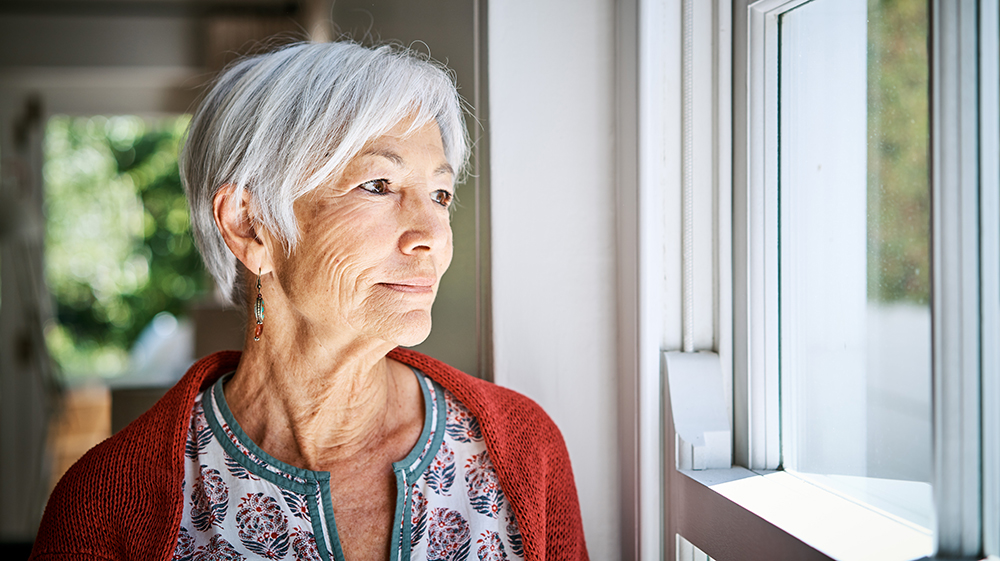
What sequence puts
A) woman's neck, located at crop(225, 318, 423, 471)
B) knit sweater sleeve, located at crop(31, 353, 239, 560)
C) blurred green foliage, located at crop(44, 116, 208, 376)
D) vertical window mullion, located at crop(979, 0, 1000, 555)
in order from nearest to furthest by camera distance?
vertical window mullion, located at crop(979, 0, 1000, 555) → knit sweater sleeve, located at crop(31, 353, 239, 560) → woman's neck, located at crop(225, 318, 423, 471) → blurred green foliage, located at crop(44, 116, 208, 376)

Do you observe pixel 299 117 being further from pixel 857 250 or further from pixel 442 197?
pixel 857 250

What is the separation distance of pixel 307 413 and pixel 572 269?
0.62 m

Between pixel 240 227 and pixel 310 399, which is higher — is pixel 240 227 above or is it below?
above

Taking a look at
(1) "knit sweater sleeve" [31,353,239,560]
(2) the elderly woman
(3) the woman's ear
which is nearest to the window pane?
(2) the elderly woman

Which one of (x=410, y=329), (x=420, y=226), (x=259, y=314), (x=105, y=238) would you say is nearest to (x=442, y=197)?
(x=420, y=226)

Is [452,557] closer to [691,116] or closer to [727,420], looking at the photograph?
[727,420]

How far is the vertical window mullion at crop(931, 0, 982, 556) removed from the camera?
0.66 m

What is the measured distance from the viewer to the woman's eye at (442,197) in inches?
40.1

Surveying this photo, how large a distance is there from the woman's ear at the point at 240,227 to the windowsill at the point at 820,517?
889mm

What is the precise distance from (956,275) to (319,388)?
0.96m

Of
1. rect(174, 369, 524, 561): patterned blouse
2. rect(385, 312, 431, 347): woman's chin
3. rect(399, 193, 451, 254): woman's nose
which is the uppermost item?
rect(399, 193, 451, 254): woman's nose

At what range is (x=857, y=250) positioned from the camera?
867 mm

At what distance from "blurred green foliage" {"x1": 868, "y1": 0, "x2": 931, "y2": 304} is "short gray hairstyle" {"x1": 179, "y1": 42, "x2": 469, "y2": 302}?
692mm

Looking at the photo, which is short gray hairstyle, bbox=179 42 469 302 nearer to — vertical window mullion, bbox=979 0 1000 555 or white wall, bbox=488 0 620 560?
white wall, bbox=488 0 620 560
